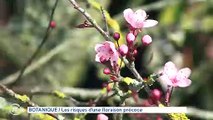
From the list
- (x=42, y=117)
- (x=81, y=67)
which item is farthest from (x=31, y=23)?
(x=42, y=117)

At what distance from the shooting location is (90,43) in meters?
2.46

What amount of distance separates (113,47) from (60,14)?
1.35 metres

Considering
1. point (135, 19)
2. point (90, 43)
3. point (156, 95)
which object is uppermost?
point (90, 43)

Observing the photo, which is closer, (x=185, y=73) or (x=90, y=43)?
(x=185, y=73)

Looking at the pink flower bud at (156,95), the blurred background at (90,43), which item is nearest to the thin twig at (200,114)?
the blurred background at (90,43)

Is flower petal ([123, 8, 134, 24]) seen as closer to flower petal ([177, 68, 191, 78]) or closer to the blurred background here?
flower petal ([177, 68, 191, 78])

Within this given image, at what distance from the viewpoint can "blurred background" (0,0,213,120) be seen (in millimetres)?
2273

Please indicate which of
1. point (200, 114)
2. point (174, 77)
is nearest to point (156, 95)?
point (174, 77)

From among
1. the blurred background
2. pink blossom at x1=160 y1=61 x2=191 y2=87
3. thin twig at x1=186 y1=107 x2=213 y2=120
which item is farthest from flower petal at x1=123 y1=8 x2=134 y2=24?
thin twig at x1=186 y1=107 x2=213 y2=120

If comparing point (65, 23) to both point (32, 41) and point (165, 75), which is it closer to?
point (32, 41)

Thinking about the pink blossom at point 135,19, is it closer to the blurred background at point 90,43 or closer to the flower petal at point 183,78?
the flower petal at point 183,78

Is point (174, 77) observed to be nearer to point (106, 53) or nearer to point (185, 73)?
point (185, 73)

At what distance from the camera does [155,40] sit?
2738 millimetres

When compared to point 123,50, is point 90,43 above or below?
above
